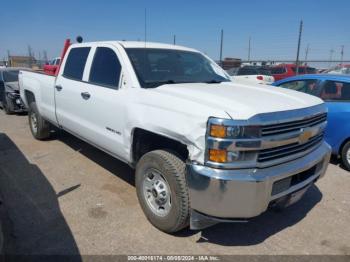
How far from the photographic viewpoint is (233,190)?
2.63 m

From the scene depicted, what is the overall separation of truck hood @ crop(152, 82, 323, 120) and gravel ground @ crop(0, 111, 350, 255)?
1.36 m

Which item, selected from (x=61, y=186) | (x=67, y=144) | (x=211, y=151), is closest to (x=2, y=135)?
(x=67, y=144)

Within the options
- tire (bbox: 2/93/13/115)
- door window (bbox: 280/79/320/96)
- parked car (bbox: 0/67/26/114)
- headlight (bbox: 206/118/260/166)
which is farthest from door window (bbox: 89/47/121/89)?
tire (bbox: 2/93/13/115)

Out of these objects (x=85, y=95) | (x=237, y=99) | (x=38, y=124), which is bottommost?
(x=38, y=124)

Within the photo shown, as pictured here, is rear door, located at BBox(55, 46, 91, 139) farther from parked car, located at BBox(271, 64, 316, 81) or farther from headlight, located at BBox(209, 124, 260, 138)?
parked car, located at BBox(271, 64, 316, 81)

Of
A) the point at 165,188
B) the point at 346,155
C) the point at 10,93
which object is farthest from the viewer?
the point at 10,93

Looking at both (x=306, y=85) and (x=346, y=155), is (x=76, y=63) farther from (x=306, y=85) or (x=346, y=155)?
(x=346, y=155)

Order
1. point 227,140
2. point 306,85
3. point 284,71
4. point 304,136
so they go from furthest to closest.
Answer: point 284,71, point 306,85, point 304,136, point 227,140

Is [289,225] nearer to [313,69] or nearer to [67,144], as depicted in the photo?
[67,144]

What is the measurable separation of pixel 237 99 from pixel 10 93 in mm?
8749

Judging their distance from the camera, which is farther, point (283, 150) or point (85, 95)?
point (85, 95)

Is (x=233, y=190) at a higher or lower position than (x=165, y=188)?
higher

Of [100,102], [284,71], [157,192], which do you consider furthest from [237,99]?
[284,71]

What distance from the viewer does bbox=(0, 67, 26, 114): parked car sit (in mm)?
9664
